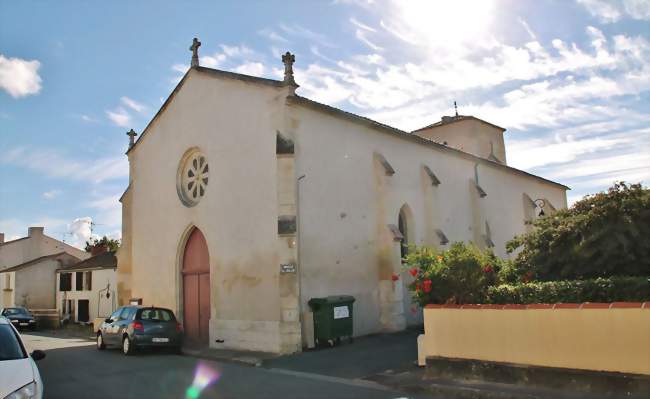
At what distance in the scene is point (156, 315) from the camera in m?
15.9

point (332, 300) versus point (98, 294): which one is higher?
point (332, 300)

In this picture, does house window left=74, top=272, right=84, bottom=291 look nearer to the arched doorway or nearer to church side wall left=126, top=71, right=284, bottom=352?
church side wall left=126, top=71, right=284, bottom=352

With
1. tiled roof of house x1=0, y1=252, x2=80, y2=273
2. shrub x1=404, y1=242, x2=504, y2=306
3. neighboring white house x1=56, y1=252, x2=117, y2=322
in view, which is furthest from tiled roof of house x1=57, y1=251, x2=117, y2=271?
shrub x1=404, y1=242, x2=504, y2=306

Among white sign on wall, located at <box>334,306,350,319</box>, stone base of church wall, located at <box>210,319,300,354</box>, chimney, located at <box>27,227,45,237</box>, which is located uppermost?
chimney, located at <box>27,227,45,237</box>

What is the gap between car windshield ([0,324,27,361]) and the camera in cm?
721

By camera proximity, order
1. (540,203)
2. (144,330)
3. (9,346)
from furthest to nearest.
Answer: (540,203) → (144,330) → (9,346)

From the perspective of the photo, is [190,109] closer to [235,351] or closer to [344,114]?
[344,114]

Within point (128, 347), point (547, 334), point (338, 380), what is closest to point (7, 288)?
point (128, 347)

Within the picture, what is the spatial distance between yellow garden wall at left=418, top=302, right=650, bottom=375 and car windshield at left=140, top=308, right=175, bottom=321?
9105mm

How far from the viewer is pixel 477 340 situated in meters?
9.10

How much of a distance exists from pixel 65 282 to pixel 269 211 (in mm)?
31069

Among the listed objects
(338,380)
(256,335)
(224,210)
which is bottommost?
(338,380)

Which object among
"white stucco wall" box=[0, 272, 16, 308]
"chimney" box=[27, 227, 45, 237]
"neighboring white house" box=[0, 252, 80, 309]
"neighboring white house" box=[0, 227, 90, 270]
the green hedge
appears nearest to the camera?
the green hedge

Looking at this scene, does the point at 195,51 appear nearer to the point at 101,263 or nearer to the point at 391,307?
the point at 391,307
